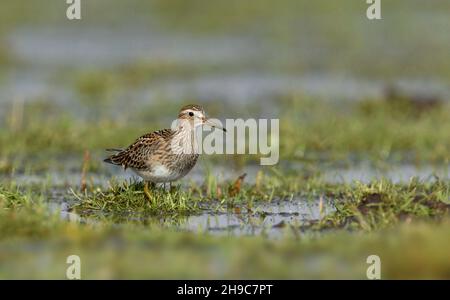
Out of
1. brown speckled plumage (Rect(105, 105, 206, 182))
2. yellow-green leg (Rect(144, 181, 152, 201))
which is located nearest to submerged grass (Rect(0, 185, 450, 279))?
yellow-green leg (Rect(144, 181, 152, 201))

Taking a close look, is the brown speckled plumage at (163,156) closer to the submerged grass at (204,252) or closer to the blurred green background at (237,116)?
the blurred green background at (237,116)

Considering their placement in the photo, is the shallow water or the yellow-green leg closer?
the shallow water

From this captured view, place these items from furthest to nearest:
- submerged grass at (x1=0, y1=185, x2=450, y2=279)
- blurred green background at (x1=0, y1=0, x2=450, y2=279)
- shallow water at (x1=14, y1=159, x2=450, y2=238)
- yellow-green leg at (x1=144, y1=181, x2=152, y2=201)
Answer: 1. yellow-green leg at (x1=144, y1=181, x2=152, y2=201)
2. shallow water at (x1=14, y1=159, x2=450, y2=238)
3. blurred green background at (x1=0, y1=0, x2=450, y2=279)
4. submerged grass at (x1=0, y1=185, x2=450, y2=279)

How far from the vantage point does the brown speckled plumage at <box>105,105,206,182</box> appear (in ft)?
36.2

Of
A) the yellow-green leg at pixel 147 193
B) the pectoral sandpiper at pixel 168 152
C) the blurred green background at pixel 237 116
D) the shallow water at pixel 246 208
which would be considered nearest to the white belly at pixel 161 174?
the pectoral sandpiper at pixel 168 152

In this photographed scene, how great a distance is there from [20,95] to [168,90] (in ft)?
9.06

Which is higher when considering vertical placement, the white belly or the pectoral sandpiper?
the pectoral sandpiper

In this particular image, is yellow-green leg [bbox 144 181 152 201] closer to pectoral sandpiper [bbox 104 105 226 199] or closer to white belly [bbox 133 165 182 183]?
pectoral sandpiper [bbox 104 105 226 199]

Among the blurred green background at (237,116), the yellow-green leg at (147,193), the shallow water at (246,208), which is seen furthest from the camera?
the yellow-green leg at (147,193)

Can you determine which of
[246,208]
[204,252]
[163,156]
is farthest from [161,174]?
[204,252]

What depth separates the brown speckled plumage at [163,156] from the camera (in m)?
11.0

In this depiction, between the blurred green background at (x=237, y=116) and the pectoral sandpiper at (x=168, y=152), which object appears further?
the pectoral sandpiper at (x=168, y=152)

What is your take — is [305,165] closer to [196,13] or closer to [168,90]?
[168,90]

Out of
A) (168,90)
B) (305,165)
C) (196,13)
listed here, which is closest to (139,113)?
(168,90)
